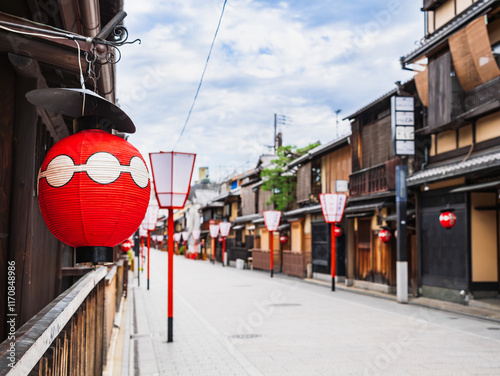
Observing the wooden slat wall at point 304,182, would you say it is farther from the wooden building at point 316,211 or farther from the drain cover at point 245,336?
the drain cover at point 245,336

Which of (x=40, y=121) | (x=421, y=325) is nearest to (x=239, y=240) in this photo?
(x=421, y=325)

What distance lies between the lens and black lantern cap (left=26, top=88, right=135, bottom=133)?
3424 mm

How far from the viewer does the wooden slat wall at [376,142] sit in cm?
2292

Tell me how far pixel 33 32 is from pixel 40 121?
2.06 metres

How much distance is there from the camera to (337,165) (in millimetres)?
29516

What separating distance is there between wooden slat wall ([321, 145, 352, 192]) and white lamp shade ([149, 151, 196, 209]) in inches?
660

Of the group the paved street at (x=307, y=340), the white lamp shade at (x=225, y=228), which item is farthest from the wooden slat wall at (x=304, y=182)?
the paved street at (x=307, y=340)

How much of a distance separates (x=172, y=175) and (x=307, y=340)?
4.67 meters

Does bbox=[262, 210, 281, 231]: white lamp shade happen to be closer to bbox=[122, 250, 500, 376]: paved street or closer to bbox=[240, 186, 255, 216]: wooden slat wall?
bbox=[122, 250, 500, 376]: paved street

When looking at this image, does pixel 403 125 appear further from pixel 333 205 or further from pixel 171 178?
pixel 171 178

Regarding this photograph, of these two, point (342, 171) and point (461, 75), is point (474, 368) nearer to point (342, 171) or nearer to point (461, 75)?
point (461, 75)

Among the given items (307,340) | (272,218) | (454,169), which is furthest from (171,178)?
(272,218)

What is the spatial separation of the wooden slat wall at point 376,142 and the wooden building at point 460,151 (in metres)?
2.95

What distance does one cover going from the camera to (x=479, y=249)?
56.9 ft
